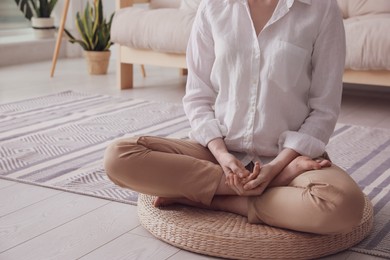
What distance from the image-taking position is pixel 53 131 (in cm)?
268

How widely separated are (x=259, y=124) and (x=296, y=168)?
0.14 m

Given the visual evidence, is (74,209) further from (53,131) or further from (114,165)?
(53,131)

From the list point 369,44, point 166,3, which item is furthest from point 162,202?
point 166,3

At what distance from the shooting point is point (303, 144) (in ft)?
5.10

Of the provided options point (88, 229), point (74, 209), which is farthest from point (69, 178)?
point (88, 229)

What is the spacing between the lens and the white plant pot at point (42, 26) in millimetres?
4798

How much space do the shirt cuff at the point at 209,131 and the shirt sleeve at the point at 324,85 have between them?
15 centimetres

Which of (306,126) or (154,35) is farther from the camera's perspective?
(154,35)

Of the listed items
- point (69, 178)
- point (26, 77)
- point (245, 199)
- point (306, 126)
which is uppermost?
point (306, 126)

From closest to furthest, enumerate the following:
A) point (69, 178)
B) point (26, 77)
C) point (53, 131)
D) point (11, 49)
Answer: point (69, 178) → point (53, 131) → point (26, 77) → point (11, 49)

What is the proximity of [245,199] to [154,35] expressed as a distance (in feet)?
6.33

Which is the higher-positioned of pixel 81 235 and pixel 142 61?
pixel 81 235

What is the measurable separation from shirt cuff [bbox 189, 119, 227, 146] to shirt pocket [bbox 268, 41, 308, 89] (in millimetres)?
172

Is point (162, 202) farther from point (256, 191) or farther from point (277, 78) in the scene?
point (277, 78)
